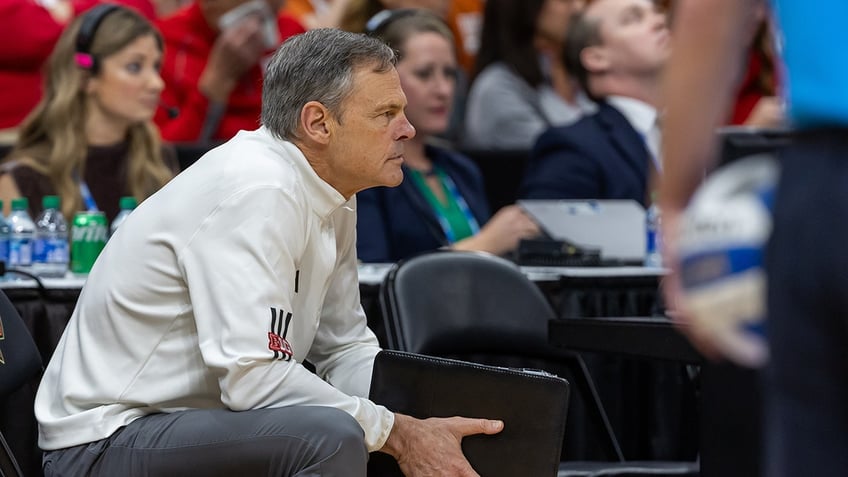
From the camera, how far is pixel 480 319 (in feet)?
11.6

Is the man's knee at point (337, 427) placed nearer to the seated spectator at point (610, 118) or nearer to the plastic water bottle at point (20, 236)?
the plastic water bottle at point (20, 236)

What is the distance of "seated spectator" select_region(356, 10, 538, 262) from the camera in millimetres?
4754

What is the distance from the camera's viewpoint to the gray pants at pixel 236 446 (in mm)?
2436

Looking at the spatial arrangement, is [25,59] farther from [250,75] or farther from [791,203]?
[791,203]

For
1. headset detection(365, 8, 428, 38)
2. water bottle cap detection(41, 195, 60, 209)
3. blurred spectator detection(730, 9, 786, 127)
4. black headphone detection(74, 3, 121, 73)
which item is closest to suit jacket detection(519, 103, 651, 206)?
headset detection(365, 8, 428, 38)

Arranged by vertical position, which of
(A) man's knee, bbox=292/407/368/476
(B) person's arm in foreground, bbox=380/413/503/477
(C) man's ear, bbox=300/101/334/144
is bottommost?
(B) person's arm in foreground, bbox=380/413/503/477

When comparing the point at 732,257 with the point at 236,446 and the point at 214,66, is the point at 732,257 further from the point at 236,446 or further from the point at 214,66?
the point at 214,66

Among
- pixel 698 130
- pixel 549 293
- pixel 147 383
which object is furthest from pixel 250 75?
pixel 698 130

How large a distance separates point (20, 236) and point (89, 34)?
1.06 metres

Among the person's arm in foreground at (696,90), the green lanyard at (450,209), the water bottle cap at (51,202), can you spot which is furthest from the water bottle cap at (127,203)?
the person's arm in foreground at (696,90)

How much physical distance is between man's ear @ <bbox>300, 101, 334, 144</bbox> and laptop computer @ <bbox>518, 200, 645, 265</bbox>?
2.00 metres

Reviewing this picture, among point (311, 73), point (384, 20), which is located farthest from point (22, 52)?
point (311, 73)

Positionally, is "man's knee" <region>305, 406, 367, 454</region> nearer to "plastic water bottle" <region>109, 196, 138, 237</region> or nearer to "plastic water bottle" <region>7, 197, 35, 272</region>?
"plastic water bottle" <region>7, 197, 35, 272</region>

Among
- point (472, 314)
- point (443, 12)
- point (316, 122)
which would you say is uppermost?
point (443, 12)
